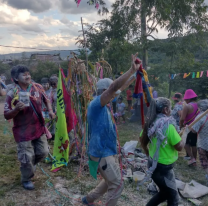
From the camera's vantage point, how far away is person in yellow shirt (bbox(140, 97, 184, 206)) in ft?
8.57

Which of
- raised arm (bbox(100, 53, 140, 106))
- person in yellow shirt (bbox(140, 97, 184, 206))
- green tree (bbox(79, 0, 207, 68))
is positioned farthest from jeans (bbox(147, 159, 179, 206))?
green tree (bbox(79, 0, 207, 68))

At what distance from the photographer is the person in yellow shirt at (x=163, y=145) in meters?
2.61

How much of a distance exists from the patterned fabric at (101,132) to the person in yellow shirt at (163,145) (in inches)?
18.9

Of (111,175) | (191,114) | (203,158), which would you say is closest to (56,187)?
(111,175)

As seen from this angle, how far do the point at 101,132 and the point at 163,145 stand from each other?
717mm

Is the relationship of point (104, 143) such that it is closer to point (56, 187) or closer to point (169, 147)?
point (169, 147)

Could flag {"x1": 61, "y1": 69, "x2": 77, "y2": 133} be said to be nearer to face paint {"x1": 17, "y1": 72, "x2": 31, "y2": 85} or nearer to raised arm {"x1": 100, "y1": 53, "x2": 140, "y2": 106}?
face paint {"x1": 17, "y1": 72, "x2": 31, "y2": 85}

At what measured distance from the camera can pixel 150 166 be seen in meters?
2.77

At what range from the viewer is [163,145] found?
2.63 meters

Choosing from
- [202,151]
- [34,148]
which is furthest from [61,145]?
[202,151]

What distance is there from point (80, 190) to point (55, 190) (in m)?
0.38

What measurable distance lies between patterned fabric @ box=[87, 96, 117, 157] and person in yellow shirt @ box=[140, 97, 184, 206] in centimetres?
48

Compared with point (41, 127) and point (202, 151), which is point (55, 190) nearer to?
point (41, 127)

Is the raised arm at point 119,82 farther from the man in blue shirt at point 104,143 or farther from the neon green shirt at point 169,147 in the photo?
the neon green shirt at point 169,147
